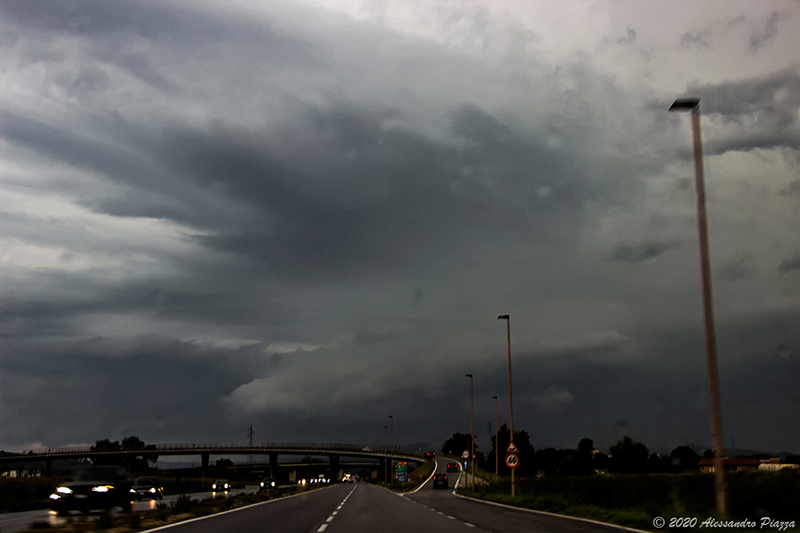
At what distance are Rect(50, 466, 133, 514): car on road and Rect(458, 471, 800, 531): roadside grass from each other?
1759 centimetres

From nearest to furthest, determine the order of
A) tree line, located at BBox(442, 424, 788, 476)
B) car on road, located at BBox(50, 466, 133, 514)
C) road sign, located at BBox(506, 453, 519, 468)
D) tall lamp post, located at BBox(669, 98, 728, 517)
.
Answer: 1. tall lamp post, located at BBox(669, 98, 728, 517)
2. car on road, located at BBox(50, 466, 133, 514)
3. road sign, located at BBox(506, 453, 519, 468)
4. tree line, located at BBox(442, 424, 788, 476)

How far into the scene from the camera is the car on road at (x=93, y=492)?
24812 mm

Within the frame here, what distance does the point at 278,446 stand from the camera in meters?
182

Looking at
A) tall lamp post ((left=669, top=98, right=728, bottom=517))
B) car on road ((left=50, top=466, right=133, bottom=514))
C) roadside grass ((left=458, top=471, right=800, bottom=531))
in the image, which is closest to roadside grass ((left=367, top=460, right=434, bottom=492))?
roadside grass ((left=458, top=471, right=800, bottom=531))

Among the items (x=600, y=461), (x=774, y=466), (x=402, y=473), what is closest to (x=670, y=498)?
(x=774, y=466)

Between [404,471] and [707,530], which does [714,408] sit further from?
[404,471]

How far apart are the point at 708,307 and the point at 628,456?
445 ft

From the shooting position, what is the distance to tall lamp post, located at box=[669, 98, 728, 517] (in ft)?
63.5

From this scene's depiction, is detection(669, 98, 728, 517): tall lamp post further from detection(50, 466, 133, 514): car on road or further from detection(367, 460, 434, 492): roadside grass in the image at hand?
detection(367, 460, 434, 492): roadside grass

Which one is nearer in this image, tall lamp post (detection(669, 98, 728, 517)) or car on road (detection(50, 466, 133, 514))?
tall lamp post (detection(669, 98, 728, 517))

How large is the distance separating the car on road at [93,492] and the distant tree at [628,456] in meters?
128

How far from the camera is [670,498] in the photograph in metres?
24.6

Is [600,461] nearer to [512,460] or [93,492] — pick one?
[512,460]

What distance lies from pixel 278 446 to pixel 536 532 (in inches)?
6706
